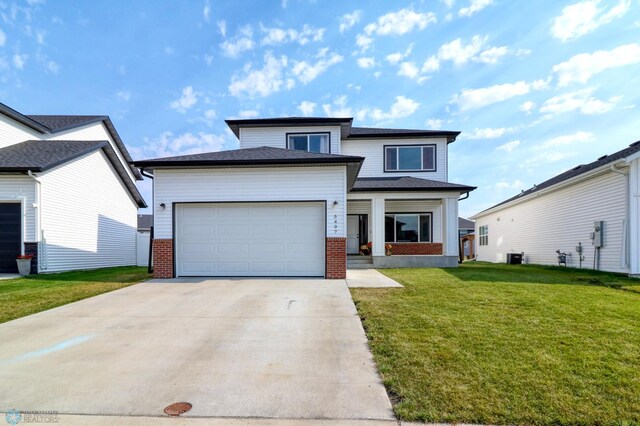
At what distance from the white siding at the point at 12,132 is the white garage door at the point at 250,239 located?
9624 mm

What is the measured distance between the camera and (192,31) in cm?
1202

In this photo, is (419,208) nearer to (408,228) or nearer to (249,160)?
(408,228)

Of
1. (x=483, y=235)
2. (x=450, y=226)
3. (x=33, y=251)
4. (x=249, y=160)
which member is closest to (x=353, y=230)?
(x=450, y=226)

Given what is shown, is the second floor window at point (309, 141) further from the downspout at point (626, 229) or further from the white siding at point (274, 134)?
the downspout at point (626, 229)

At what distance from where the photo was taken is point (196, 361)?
13.3 feet

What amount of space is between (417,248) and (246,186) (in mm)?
10628

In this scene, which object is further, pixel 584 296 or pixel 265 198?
pixel 265 198

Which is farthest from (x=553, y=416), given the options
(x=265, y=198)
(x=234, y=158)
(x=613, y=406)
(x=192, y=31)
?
(x=192, y=31)

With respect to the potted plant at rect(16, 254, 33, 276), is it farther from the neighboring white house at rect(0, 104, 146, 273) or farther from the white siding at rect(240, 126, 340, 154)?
the white siding at rect(240, 126, 340, 154)

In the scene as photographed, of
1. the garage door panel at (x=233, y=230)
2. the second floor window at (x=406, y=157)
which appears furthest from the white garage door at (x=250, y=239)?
the second floor window at (x=406, y=157)

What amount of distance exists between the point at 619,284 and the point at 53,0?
1907cm

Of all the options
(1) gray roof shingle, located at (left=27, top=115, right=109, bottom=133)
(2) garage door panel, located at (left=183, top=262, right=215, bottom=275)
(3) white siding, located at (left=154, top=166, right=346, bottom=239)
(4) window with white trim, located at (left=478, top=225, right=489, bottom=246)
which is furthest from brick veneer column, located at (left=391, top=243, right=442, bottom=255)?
(1) gray roof shingle, located at (left=27, top=115, right=109, bottom=133)

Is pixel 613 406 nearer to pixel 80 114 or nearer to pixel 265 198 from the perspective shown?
pixel 265 198

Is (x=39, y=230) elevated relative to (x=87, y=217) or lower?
lower
